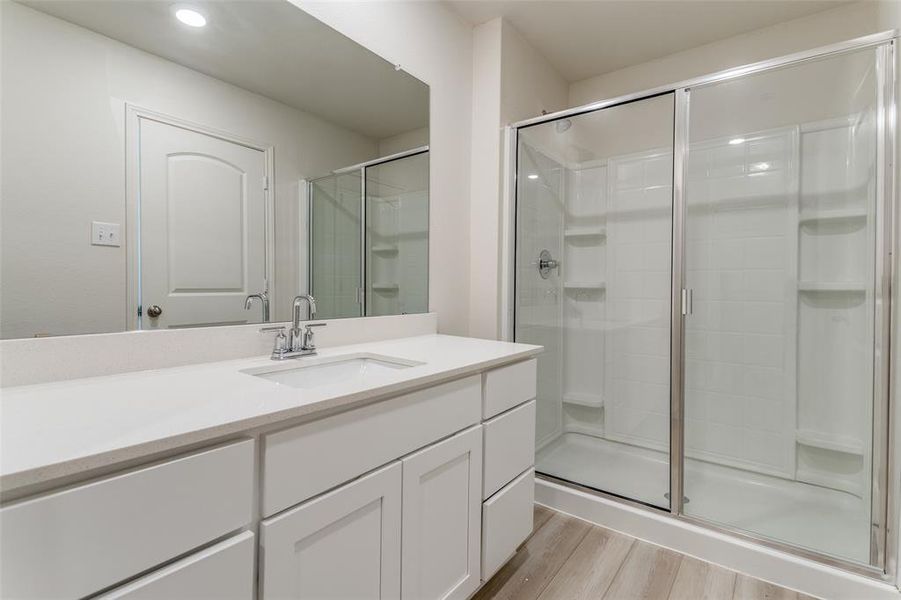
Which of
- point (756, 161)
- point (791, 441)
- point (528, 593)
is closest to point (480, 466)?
point (528, 593)

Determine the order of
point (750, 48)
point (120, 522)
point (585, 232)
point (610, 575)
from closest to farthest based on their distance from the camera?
point (120, 522) < point (610, 575) < point (750, 48) < point (585, 232)

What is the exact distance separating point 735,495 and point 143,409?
2275 mm

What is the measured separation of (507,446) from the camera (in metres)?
1.46

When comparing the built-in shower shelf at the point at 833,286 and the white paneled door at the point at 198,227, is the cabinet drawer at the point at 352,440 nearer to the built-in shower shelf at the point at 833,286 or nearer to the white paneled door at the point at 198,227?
the white paneled door at the point at 198,227

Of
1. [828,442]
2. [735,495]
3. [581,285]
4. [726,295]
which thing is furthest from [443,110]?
[828,442]

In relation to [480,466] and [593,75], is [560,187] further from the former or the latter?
[480,466]

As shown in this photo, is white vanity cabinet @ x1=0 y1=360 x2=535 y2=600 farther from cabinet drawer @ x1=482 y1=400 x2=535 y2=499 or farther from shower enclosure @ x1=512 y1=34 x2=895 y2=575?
shower enclosure @ x1=512 y1=34 x2=895 y2=575

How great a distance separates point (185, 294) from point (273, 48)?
0.87 metres

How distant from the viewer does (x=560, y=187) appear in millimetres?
2494

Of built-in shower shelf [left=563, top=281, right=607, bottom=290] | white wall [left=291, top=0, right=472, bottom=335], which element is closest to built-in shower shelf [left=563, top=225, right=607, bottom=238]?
built-in shower shelf [left=563, top=281, right=607, bottom=290]

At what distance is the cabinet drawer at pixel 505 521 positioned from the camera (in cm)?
135

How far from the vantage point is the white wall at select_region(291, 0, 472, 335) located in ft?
5.98

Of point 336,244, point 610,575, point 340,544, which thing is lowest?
point 610,575

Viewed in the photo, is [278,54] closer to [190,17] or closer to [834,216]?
[190,17]
